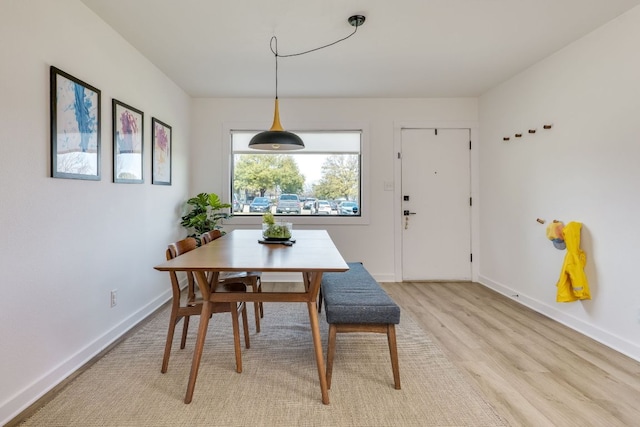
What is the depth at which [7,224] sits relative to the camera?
A: 5.16ft

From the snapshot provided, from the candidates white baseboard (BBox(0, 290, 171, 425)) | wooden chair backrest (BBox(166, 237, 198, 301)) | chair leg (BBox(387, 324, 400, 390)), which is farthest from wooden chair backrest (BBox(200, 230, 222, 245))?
chair leg (BBox(387, 324, 400, 390))

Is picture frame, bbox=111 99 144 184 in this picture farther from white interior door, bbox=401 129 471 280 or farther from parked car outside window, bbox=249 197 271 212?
white interior door, bbox=401 129 471 280

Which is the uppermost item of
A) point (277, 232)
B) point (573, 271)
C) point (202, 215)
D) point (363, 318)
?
point (202, 215)

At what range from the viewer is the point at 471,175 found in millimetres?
4168

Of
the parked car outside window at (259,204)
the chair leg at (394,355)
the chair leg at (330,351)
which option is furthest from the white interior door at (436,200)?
the chair leg at (330,351)

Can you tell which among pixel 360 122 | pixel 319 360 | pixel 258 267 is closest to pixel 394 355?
pixel 319 360

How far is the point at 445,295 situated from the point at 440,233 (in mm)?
904

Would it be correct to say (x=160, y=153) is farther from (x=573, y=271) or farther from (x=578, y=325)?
(x=578, y=325)

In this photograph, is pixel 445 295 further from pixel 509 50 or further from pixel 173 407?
pixel 173 407

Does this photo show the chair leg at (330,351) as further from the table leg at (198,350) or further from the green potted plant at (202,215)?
the green potted plant at (202,215)

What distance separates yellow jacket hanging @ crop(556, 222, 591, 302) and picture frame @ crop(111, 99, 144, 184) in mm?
3664

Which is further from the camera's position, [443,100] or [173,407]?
[443,100]

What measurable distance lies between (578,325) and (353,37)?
3.01m

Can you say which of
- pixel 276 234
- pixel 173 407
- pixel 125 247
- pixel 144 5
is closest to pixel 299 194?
pixel 276 234
